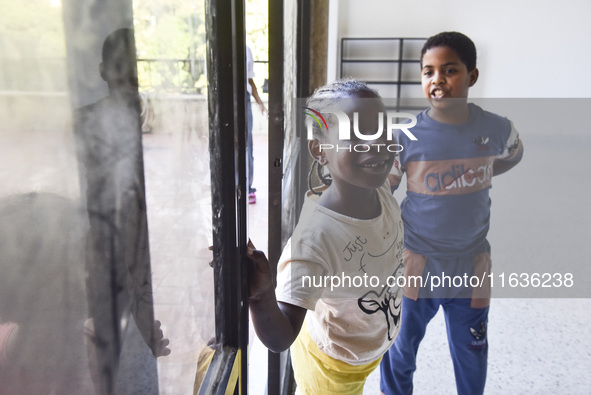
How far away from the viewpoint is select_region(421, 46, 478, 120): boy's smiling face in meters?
1.33

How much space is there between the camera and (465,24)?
7.08m

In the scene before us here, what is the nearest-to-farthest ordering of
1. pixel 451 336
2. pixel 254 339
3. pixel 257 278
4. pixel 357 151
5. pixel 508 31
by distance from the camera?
pixel 257 278, pixel 357 151, pixel 451 336, pixel 254 339, pixel 508 31

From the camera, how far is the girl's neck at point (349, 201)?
38.5 inches

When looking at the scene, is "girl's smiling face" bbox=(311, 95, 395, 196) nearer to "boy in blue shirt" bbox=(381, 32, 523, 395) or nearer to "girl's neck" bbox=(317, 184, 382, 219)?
"girl's neck" bbox=(317, 184, 382, 219)

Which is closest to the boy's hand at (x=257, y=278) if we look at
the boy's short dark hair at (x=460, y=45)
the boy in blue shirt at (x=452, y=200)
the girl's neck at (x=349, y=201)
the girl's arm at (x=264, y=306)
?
the girl's arm at (x=264, y=306)

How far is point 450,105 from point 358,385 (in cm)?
78

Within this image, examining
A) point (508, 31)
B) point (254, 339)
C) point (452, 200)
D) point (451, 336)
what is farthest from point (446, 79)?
point (508, 31)

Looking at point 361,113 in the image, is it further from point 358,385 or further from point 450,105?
point 358,385

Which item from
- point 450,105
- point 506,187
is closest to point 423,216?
point 450,105

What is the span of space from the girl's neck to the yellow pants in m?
0.30

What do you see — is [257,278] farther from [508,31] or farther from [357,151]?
[508,31]

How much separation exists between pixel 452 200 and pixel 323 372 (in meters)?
0.61

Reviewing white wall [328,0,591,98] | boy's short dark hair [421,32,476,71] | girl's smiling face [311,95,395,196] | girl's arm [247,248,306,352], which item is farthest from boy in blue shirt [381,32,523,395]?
white wall [328,0,591,98]

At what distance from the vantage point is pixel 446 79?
1332mm
